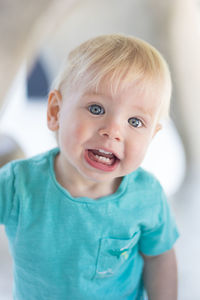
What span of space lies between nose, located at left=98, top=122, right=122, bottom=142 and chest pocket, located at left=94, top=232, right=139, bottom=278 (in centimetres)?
18

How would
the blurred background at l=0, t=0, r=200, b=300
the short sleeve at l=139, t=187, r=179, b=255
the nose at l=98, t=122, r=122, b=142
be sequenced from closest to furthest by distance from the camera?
the nose at l=98, t=122, r=122, b=142
the short sleeve at l=139, t=187, r=179, b=255
the blurred background at l=0, t=0, r=200, b=300

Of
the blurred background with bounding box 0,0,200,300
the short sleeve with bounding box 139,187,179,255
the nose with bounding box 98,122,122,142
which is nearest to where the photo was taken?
the nose with bounding box 98,122,122,142

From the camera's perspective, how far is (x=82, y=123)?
538 mm

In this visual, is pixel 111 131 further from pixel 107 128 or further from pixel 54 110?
pixel 54 110

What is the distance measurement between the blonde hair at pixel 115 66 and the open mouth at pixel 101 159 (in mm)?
92

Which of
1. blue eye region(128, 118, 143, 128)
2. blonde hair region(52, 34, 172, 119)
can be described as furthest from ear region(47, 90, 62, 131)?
blue eye region(128, 118, 143, 128)

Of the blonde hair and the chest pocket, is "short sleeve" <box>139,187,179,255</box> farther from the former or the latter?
the blonde hair

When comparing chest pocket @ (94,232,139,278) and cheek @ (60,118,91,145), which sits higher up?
cheek @ (60,118,91,145)

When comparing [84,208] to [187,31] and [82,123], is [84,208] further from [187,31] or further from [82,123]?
[187,31]

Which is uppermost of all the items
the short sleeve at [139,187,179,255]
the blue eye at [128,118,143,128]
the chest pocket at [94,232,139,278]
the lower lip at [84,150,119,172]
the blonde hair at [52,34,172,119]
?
the blonde hair at [52,34,172,119]

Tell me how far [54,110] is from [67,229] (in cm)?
20

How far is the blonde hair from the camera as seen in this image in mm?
536

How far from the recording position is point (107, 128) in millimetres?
523

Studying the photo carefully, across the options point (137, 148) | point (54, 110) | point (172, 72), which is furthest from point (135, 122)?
point (172, 72)
